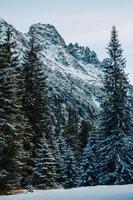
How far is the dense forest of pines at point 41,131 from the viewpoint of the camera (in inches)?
1077

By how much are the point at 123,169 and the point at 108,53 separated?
11490mm

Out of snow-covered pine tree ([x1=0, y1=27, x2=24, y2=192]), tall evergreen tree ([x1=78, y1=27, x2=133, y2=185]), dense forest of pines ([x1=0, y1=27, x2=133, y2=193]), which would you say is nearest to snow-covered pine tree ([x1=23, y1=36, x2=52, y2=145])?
dense forest of pines ([x1=0, y1=27, x2=133, y2=193])

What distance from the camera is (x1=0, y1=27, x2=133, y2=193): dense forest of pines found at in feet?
89.7

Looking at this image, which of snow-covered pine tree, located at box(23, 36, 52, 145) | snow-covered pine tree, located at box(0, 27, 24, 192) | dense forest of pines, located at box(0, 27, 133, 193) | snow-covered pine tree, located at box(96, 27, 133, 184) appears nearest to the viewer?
snow-covered pine tree, located at box(0, 27, 24, 192)

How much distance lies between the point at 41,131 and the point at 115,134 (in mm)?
7000

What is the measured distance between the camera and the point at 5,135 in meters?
26.3

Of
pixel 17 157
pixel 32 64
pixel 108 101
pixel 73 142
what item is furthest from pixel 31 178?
pixel 73 142

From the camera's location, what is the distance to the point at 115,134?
116 feet

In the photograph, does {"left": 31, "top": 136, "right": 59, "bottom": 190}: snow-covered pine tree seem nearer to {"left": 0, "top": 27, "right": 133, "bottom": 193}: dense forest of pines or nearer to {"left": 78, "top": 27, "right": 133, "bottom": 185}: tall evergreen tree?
{"left": 0, "top": 27, "right": 133, "bottom": 193}: dense forest of pines

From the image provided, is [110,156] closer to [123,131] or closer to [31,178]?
[123,131]

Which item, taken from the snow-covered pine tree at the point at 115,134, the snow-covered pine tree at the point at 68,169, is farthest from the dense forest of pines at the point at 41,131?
the snow-covered pine tree at the point at 68,169

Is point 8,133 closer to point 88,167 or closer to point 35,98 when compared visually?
point 35,98

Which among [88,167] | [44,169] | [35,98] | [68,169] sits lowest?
[44,169]

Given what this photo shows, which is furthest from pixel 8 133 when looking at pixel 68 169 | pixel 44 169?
pixel 68 169
